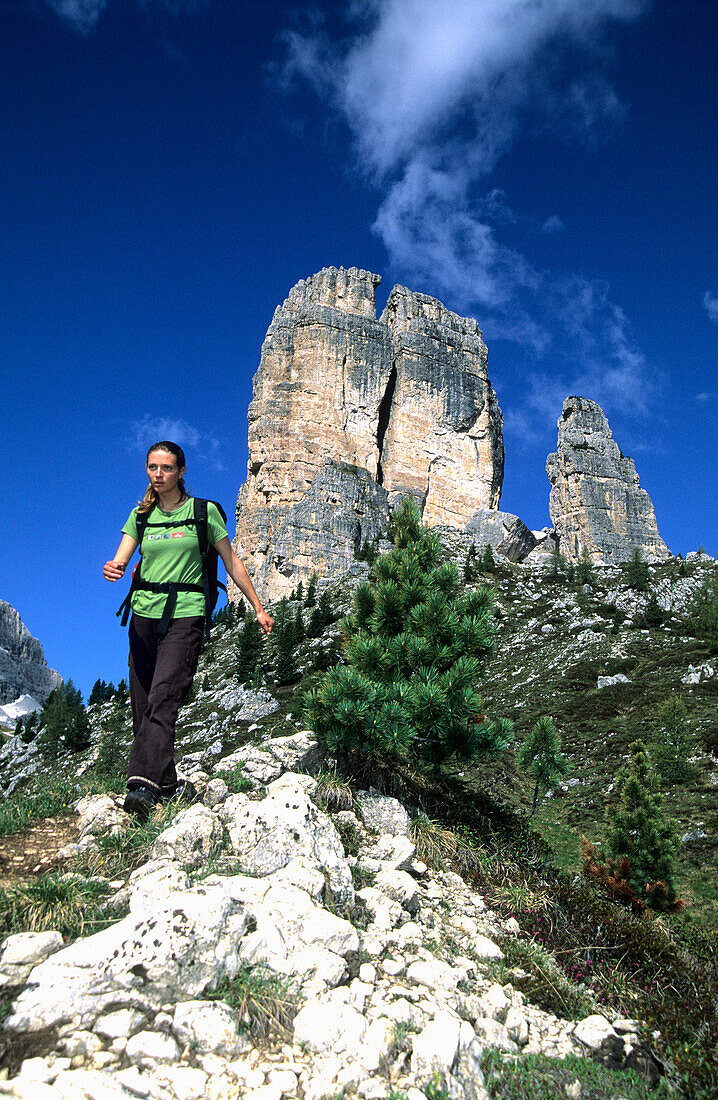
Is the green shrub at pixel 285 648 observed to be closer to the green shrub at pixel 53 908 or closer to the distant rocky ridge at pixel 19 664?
the green shrub at pixel 53 908

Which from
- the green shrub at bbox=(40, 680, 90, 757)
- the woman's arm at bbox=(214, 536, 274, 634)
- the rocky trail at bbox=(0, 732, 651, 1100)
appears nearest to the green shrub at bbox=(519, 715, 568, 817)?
the rocky trail at bbox=(0, 732, 651, 1100)

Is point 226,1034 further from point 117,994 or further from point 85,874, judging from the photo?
point 85,874

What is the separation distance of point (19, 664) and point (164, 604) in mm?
163919

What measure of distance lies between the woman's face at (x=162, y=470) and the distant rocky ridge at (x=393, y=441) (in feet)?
218

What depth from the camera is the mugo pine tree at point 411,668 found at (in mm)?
5887

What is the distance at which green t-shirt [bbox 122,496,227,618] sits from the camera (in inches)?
199

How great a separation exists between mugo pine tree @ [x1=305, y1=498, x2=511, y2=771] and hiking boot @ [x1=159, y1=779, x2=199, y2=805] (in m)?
1.28

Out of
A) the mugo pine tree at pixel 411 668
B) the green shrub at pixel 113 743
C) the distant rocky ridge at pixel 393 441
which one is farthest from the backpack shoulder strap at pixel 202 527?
the distant rocky ridge at pixel 393 441

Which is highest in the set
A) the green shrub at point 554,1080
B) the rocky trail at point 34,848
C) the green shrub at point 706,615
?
the green shrub at point 706,615

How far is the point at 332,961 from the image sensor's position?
10.8 feet

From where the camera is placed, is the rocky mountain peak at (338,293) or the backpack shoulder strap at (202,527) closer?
the backpack shoulder strap at (202,527)

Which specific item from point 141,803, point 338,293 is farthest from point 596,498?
point 141,803

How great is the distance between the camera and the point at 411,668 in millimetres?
7398

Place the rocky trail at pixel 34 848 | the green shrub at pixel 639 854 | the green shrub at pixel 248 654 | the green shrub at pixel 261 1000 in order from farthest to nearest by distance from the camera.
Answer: the green shrub at pixel 248 654, the green shrub at pixel 639 854, the rocky trail at pixel 34 848, the green shrub at pixel 261 1000
